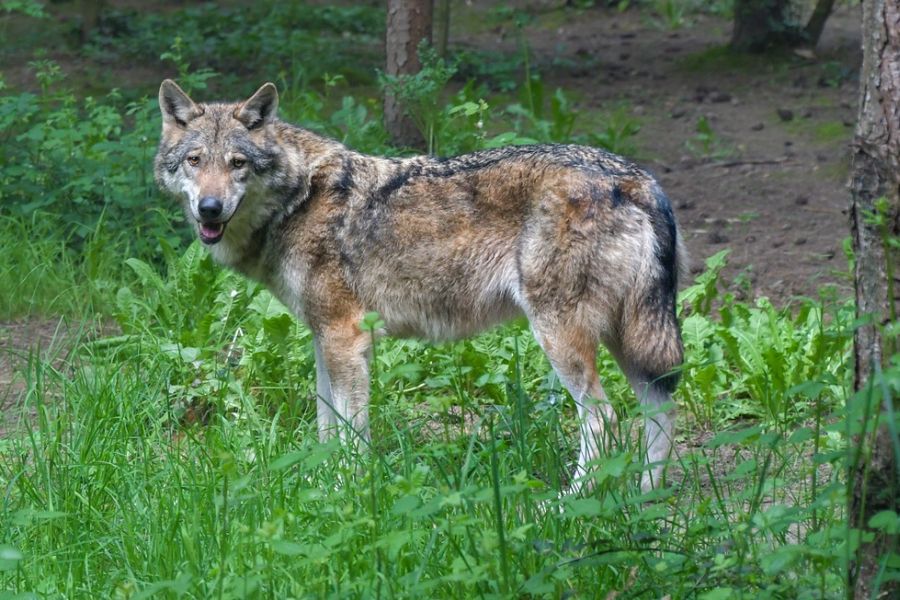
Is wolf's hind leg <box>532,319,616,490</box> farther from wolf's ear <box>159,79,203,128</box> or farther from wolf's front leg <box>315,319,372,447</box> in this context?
wolf's ear <box>159,79,203,128</box>

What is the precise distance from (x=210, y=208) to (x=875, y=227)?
2.80m

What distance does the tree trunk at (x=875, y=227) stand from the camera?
9.68 ft

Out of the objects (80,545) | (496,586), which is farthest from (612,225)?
(80,545)

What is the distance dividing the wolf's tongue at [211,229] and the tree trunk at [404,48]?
136 inches

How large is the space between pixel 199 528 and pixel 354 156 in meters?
2.25

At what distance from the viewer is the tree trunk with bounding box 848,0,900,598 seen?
295cm

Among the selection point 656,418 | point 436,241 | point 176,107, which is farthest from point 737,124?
point 176,107

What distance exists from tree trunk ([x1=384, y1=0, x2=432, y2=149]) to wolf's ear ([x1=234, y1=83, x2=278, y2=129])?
3.08 meters

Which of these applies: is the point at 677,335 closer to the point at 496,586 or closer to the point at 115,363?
the point at 496,586

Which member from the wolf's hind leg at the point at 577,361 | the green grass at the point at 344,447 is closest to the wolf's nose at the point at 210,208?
the green grass at the point at 344,447

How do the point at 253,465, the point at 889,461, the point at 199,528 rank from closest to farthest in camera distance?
the point at 889,461 → the point at 199,528 → the point at 253,465

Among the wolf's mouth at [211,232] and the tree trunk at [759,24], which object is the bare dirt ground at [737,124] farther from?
the wolf's mouth at [211,232]

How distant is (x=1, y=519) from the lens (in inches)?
157

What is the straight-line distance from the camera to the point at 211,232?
16.5ft
